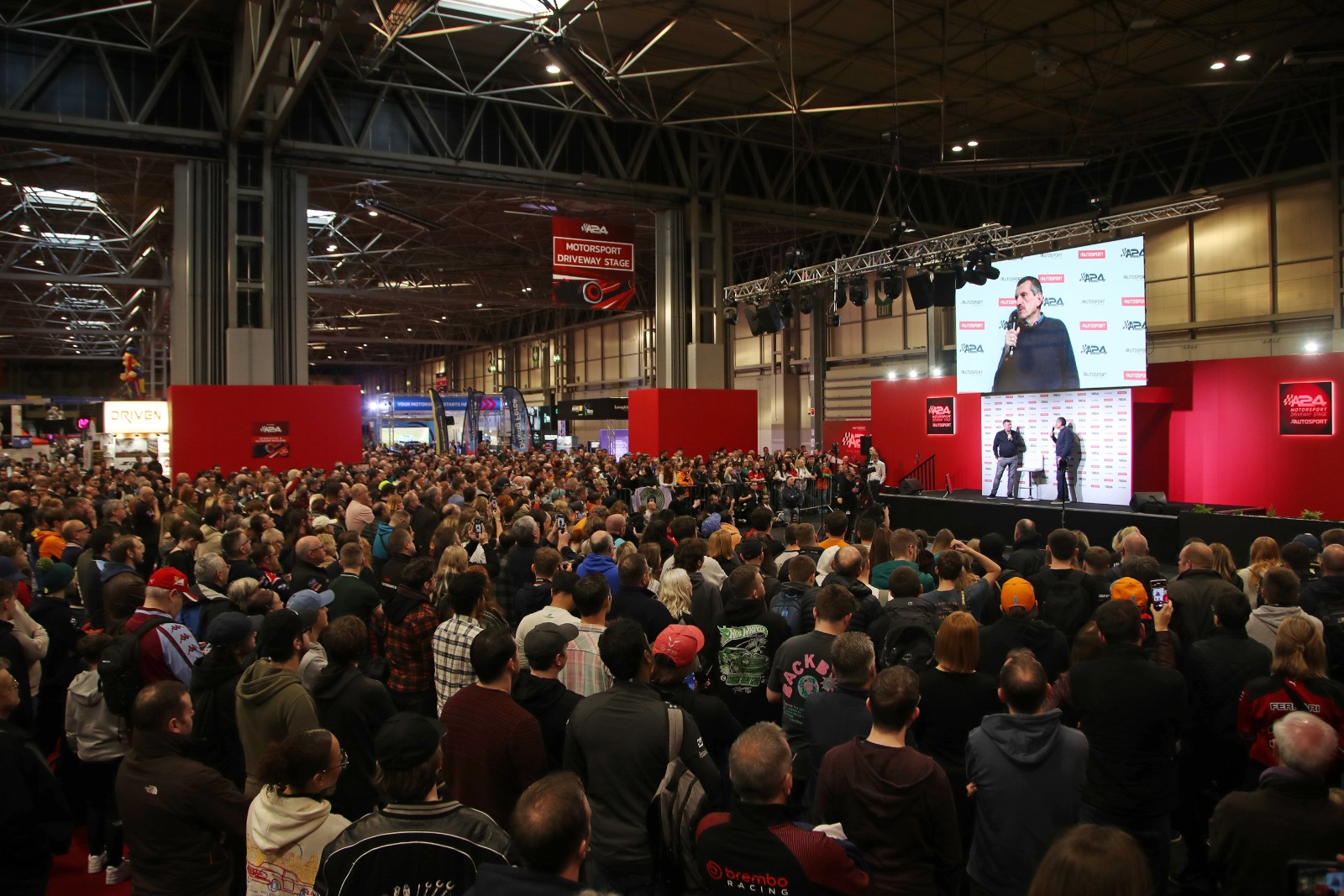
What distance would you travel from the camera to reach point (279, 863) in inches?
92.8

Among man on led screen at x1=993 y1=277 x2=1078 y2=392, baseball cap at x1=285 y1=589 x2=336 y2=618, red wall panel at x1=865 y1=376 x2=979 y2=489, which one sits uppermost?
man on led screen at x1=993 y1=277 x2=1078 y2=392

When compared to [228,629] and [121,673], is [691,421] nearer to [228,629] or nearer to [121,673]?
[121,673]

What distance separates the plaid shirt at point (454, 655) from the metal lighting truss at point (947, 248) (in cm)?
1333

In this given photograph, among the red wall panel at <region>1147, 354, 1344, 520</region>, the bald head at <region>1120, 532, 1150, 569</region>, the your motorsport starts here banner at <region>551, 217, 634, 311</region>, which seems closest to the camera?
the bald head at <region>1120, 532, 1150, 569</region>

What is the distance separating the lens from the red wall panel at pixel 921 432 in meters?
19.0

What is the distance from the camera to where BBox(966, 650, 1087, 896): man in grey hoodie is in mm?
2678

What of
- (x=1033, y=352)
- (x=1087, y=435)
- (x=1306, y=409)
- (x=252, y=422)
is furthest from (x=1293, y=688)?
(x=252, y=422)

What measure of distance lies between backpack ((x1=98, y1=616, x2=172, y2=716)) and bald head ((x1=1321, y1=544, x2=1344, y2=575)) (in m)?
6.02

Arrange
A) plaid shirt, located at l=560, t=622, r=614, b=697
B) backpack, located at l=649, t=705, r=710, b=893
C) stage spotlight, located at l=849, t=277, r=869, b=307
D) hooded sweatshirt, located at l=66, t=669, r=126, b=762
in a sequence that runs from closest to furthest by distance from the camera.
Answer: backpack, located at l=649, t=705, r=710, b=893 → plaid shirt, located at l=560, t=622, r=614, b=697 → hooded sweatshirt, located at l=66, t=669, r=126, b=762 → stage spotlight, located at l=849, t=277, r=869, b=307

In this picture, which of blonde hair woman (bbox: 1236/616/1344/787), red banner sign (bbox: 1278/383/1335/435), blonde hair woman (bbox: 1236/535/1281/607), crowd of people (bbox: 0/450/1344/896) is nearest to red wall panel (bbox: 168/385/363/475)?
crowd of people (bbox: 0/450/1344/896)

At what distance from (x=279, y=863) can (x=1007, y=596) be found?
3.25m

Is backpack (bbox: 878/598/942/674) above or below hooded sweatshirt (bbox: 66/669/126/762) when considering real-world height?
above

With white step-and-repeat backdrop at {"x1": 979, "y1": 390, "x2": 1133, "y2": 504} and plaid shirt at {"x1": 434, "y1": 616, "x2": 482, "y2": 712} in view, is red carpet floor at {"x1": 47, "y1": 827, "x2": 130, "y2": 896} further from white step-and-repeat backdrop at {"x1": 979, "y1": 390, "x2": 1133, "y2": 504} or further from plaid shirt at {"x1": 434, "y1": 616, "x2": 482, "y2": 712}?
white step-and-repeat backdrop at {"x1": 979, "y1": 390, "x2": 1133, "y2": 504}

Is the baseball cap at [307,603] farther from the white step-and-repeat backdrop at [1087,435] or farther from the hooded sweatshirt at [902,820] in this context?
the white step-and-repeat backdrop at [1087,435]
